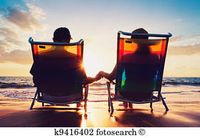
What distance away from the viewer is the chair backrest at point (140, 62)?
4.97 metres

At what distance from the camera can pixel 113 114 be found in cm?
533

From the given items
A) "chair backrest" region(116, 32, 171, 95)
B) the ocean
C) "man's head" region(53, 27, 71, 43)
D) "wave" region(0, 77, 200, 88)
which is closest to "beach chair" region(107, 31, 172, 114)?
"chair backrest" region(116, 32, 171, 95)

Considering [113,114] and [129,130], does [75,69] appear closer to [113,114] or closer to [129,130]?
[113,114]

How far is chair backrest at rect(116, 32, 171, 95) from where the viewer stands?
196 inches

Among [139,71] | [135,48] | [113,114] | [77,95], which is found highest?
[135,48]

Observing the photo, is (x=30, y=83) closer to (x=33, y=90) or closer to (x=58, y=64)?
(x=33, y=90)

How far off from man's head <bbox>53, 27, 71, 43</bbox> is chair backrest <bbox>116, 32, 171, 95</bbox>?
818 mm

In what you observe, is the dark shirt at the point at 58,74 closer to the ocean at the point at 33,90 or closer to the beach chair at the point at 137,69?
the beach chair at the point at 137,69

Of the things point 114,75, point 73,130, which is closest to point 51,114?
point 114,75

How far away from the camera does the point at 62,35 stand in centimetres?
499

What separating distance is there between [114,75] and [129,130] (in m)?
1.58

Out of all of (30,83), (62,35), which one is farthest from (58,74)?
(30,83)

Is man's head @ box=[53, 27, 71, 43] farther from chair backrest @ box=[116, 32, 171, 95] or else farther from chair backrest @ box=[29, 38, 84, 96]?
chair backrest @ box=[116, 32, 171, 95]

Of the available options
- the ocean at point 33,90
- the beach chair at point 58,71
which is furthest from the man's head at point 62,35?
the ocean at point 33,90
